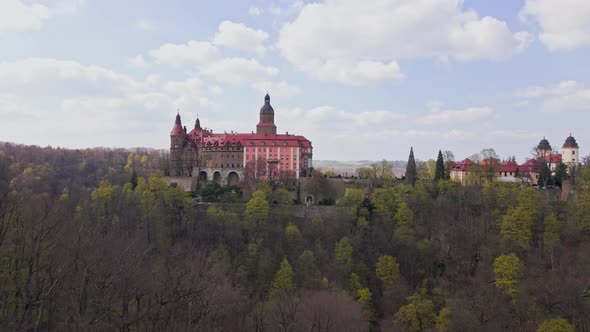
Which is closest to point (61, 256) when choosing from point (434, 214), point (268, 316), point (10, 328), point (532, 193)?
point (10, 328)

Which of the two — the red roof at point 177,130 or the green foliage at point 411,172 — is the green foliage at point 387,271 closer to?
the green foliage at point 411,172

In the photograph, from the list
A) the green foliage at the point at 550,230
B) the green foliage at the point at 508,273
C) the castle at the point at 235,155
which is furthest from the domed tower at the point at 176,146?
the green foliage at the point at 550,230

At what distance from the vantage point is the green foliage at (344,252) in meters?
42.2

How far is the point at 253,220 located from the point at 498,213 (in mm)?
21079

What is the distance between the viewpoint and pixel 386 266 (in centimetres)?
4134

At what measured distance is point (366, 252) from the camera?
146 ft

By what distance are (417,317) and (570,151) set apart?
3516cm

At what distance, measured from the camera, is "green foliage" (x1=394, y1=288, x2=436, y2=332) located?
33.8 m

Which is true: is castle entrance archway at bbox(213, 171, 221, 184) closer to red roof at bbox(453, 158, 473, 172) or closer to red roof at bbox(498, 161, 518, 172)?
red roof at bbox(453, 158, 473, 172)

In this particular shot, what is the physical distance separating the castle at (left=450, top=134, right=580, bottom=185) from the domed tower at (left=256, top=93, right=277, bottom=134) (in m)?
22.4

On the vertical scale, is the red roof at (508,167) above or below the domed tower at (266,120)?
below

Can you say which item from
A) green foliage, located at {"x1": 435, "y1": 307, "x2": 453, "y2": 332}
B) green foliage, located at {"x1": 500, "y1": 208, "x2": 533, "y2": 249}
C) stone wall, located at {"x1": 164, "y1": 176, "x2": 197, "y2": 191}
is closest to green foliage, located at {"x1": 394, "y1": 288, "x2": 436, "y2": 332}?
green foliage, located at {"x1": 435, "y1": 307, "x2": 453, "y2": 332}

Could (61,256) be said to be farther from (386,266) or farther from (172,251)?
(386,266)

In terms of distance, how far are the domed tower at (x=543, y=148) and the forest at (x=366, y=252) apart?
Result: 7649 millimetres
